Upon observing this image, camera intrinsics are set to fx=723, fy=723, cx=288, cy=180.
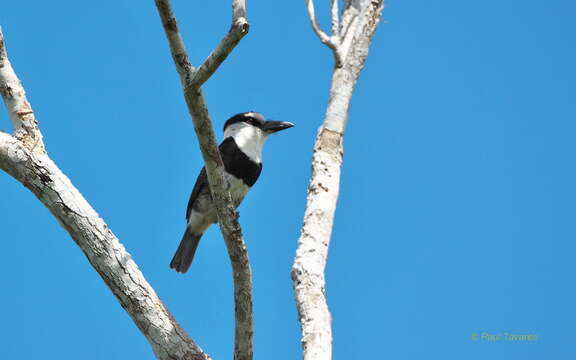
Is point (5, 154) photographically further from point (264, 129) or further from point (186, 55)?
point (264, 129)

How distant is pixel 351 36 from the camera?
15.2 feet

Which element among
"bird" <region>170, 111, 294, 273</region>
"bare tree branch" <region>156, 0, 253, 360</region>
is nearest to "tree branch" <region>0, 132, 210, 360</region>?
"bare tree branch" <region>156, 0, 253, 360</region>

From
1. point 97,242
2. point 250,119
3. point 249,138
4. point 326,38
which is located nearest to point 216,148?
point 97,242

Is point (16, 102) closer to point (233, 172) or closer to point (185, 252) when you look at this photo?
point (233, 172)

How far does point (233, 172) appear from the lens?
196 inches

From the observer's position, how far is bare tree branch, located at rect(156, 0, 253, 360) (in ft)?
8.57

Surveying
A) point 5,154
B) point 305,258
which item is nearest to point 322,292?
point 305,258

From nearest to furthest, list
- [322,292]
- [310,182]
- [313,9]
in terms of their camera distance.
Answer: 1. [322,292]
2. [310,182]
3. [313,9]

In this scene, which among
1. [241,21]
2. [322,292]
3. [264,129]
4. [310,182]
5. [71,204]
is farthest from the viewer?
[264,129]

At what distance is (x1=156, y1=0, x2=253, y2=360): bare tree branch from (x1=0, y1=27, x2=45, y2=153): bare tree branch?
2.67 feet

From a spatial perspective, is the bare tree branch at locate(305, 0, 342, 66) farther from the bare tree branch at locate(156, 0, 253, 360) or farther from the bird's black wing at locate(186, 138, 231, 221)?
the bare tree branch at locate(156, 0, 253, 360)

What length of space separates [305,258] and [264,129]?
1.99m

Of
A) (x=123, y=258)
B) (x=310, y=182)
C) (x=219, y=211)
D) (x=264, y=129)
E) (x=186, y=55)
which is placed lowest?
(x=123, y=258)

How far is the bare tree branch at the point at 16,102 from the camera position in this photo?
10.5ft
